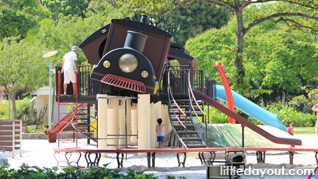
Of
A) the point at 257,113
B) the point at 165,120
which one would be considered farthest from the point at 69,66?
the point at 257,113

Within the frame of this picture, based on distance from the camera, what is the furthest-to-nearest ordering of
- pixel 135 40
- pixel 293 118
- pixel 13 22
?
1. pixel 13 22
2. pixel 293 118
3. pixel 135 40

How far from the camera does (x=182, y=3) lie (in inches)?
1481

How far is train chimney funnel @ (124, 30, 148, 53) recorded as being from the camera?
21172 millimetres

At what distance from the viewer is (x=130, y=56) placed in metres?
20.6

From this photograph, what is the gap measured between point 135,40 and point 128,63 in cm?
112

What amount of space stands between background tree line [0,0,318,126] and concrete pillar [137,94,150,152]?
1668 centimetres

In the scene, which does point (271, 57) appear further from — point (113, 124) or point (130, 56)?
point (130, 56)

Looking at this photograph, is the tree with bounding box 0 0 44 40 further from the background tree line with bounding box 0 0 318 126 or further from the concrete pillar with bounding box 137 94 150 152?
the concrete pillar with bounding box 137 94 150 152

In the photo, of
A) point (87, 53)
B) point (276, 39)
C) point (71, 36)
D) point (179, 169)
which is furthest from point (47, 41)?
point (179, 169)

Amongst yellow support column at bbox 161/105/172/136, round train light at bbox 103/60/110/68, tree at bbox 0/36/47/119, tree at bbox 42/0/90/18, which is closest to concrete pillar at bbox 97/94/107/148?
round train light at bbox 103/60/110/68

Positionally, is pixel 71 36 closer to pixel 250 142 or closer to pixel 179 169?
pixel 250 142

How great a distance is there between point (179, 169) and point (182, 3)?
2201cm

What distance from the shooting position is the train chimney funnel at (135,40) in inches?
834

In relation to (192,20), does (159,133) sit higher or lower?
lower
